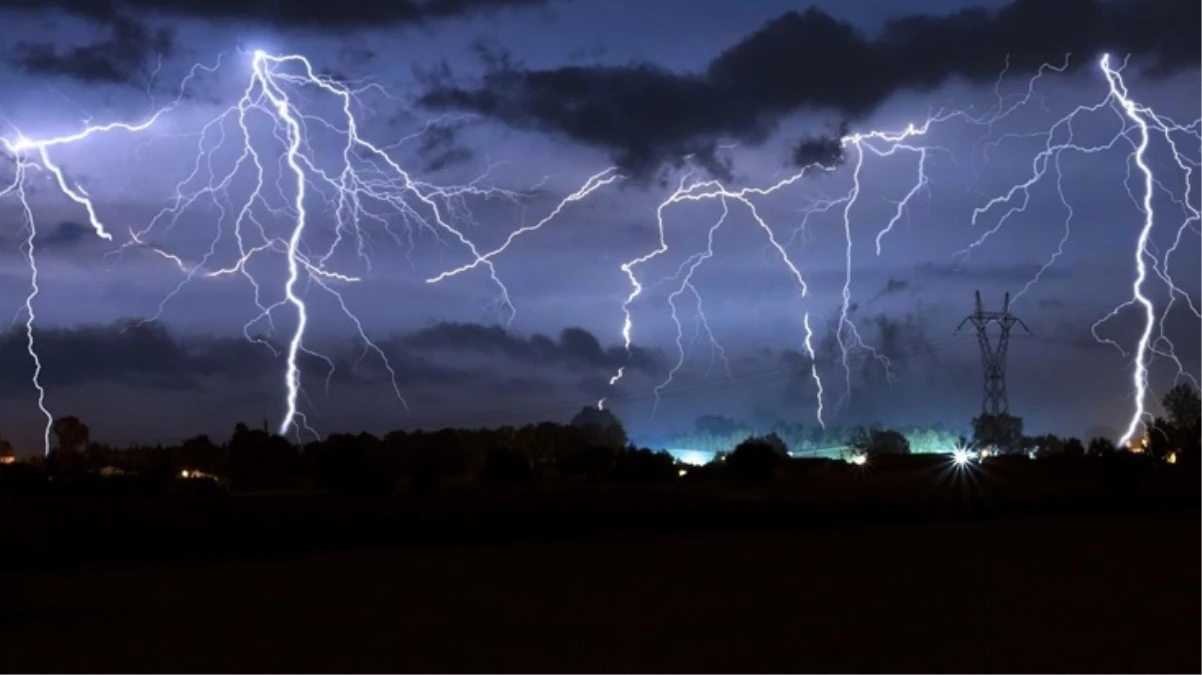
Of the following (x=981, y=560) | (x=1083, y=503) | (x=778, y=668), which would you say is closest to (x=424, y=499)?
(x=1083, y=503)

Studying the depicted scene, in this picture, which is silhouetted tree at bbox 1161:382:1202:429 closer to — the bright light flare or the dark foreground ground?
the bright light flare

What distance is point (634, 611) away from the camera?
20344 millimetres

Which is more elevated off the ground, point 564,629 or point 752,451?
point 752,451

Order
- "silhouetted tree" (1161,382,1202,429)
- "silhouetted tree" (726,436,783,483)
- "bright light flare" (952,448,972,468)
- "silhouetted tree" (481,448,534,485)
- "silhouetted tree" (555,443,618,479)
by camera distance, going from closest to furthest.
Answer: "silhouetted tree" (726,436,783,483) < "silhouetted tree" (481,448,534,485) < "bright light flare" (952,448,972,468) < "silhouetted tree" (555,443,618,479) < "silhouetted tree" (1161,382,1202,429)

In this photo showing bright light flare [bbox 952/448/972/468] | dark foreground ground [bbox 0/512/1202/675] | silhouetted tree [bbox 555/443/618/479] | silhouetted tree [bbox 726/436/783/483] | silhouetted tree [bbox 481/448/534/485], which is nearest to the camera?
dark foreground ground [bbox 0/512/1202/675]

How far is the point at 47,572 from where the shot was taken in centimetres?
3030

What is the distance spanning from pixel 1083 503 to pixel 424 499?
23365mm

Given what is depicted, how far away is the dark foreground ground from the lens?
51.6ft

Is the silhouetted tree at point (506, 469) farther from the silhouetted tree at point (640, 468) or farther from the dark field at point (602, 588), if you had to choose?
the dark field at point (602, 588)

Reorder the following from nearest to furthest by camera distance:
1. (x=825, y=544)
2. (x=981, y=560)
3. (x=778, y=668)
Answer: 1. (x=778, y=668)
2. (x=981, y=560)
3. (x=825, y=544)

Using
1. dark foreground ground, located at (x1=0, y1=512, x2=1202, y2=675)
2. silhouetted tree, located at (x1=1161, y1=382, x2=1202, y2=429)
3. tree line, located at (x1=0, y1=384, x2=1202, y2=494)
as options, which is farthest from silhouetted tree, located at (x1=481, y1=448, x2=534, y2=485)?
silhouetted tree, located at (x1=1161, y1=382, x2=1202, y2=429)

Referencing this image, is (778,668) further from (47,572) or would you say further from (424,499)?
(424,499)

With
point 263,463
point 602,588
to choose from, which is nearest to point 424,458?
point 263,463

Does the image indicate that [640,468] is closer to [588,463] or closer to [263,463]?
[588,463]
